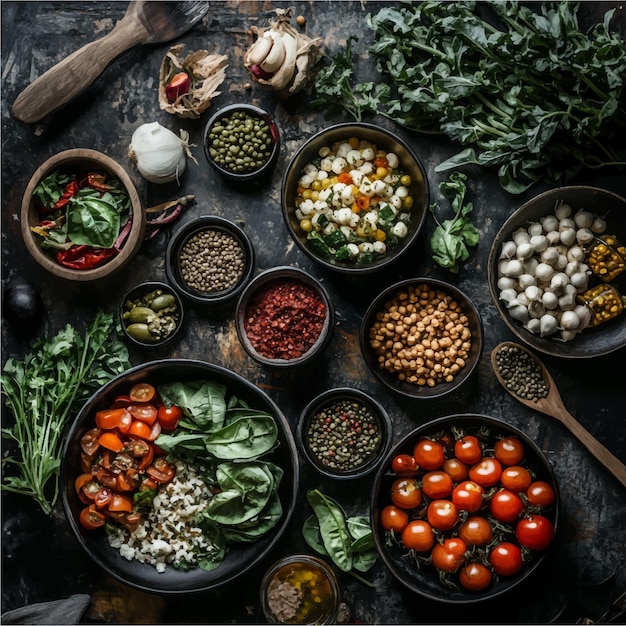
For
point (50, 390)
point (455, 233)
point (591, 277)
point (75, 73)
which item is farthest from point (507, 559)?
point (75, 73)

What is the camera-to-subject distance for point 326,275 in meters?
3.16

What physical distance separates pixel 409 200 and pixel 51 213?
142 cm

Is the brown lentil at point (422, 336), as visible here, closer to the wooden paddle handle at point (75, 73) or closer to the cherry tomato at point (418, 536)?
the cherry tomato at point (418, 536)

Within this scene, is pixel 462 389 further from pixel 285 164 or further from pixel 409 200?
pixel 285 164

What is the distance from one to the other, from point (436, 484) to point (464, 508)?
0.14 meters

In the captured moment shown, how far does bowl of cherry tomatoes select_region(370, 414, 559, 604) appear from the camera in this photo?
290 centimetres

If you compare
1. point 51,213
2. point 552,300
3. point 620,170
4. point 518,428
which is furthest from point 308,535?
point 620,170

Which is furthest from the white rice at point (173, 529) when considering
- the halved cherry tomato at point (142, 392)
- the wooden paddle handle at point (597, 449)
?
the wooden paddle handle at point (597, 449)

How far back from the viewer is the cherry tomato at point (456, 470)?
2.98 m

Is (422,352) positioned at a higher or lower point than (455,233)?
lower

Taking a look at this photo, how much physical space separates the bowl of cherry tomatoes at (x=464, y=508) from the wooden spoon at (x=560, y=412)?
0.58ft

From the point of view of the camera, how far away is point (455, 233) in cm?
306

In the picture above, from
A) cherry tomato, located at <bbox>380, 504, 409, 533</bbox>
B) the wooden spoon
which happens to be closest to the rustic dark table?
the wooden spoon

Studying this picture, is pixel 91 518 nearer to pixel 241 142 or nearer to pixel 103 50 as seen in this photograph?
pixel 241 142
